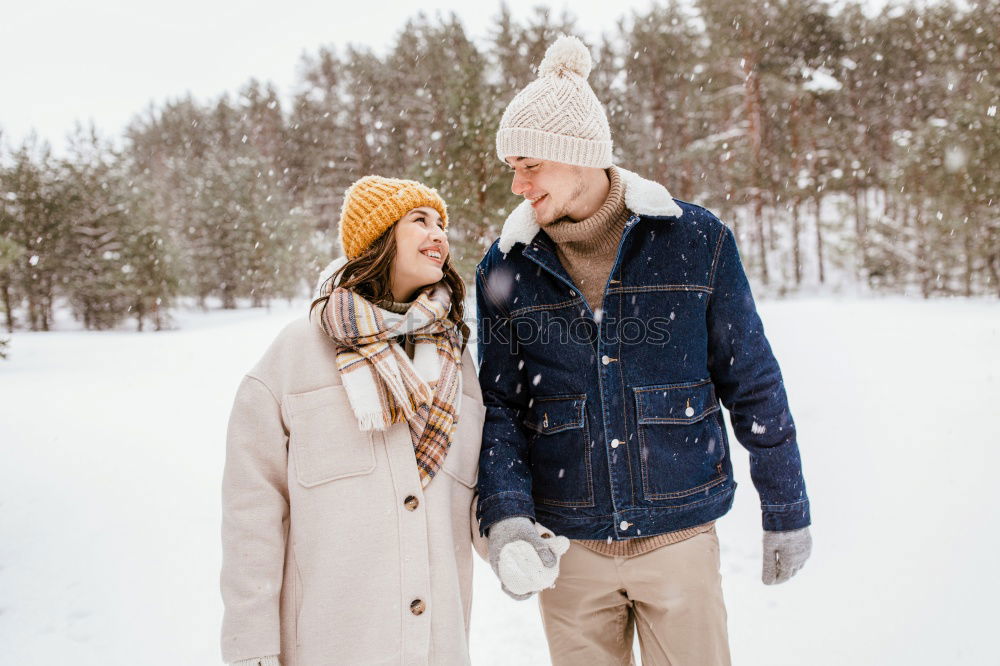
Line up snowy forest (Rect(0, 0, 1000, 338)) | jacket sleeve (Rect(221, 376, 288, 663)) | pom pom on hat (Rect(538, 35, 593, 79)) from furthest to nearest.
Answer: snowy forest (Rect(0, 0, 1000, 338)) < pom pom on hat (Rect(538, 35, 593, 79)) < jacket sleeve (Rect(221, 376, 288, 663))

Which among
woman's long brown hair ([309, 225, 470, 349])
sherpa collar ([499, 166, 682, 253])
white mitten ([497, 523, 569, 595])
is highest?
sherpa collar ([499, 166, 682, 253])

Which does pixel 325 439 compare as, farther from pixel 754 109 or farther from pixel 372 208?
pixel 754 109

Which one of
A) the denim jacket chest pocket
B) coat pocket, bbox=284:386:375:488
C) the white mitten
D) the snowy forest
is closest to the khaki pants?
the denim jacket chest pocket

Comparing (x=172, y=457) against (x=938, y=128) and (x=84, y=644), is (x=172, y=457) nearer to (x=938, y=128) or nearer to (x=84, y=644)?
(x=84, y=644)

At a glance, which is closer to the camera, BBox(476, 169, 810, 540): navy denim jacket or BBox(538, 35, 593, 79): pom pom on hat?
BBox(476, 169, 810, 540): navy denim jacket

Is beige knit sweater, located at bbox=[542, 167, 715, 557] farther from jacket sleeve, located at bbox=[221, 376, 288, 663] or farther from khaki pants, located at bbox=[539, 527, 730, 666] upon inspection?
jacket sleeve, located at bbox=[221, 376, 288, 663]

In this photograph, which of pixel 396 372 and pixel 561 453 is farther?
pixel 561 453

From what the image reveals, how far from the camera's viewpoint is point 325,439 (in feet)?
6.29

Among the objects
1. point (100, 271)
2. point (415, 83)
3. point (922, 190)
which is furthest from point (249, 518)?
point (100, 271)

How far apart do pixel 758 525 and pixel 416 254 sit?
493 centimetres

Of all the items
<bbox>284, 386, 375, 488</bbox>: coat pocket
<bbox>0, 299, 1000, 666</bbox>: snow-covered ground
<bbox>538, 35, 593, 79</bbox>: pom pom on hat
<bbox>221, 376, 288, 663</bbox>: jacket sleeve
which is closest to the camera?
<bbox>221, 376, 288, 663</bbox>: jacket sleeve

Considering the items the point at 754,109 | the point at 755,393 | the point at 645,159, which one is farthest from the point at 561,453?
the point at 645,159

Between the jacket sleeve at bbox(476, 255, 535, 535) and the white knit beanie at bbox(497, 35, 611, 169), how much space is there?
0.51 meters

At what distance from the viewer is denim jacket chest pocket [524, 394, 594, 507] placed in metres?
2.15
